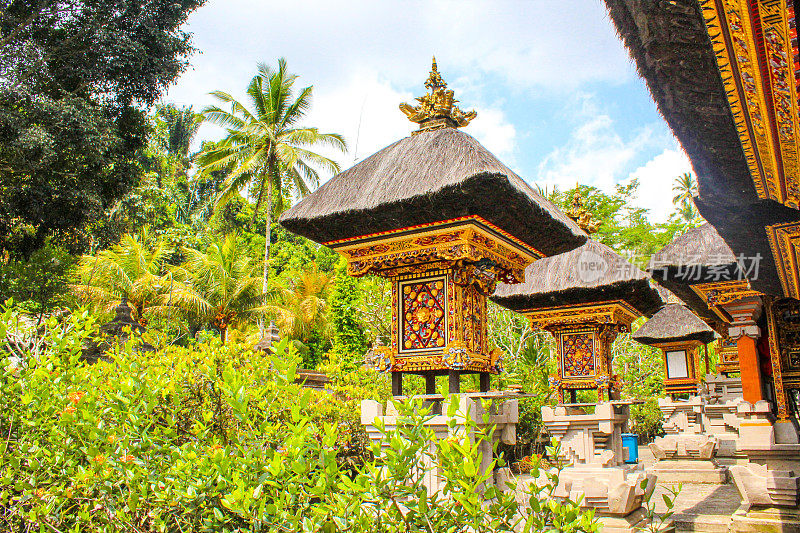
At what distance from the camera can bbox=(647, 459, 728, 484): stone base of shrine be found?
1061 cm

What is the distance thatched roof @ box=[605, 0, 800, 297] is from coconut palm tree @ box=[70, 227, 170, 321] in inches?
706

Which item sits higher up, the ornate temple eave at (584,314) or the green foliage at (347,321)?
the green foliage at (347,321)

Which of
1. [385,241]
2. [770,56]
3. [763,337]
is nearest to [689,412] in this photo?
[763,337]

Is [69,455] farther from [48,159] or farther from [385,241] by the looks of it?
[48,159]

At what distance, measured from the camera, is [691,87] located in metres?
2.88

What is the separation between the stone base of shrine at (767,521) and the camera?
6203 millimetres

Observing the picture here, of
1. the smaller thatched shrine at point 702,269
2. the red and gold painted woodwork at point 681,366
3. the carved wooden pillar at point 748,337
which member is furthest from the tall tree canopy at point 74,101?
the red and gold painted woodwork at point 681,366

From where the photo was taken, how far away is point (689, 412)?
45.8ft

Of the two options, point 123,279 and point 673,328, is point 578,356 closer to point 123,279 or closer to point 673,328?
point 673,328

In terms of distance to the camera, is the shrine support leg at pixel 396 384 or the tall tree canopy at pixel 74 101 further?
the tall tree canopy at pixel 74 101

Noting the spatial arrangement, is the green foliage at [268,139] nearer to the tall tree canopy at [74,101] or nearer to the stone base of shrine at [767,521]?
the tall tree canopy at [74,101]

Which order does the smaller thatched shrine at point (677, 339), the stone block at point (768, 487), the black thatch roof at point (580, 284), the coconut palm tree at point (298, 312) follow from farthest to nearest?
1. the coconut palm tree at point (298, 312)
2. the smaller thatched shrine at point (677, 339)
3. the black thatch roof at point (580, 284)
4. the stone block at point (768, 487)

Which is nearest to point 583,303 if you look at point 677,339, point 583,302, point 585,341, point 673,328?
point 583,302

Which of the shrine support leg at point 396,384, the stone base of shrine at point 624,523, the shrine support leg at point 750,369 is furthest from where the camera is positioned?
the shrine support leg at point 750,369
